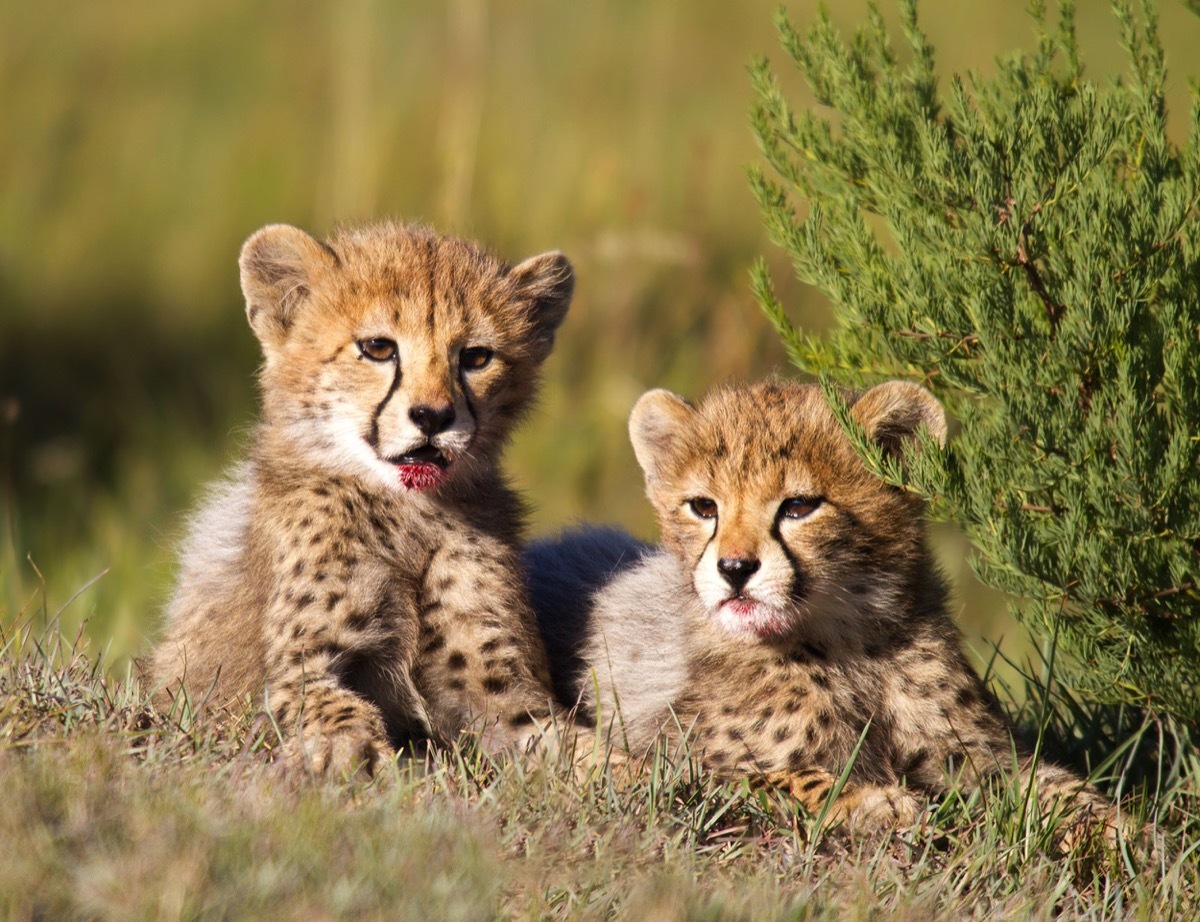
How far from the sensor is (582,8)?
9.69 metres

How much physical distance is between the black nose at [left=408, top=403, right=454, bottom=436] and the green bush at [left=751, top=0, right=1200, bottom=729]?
34.7 inches

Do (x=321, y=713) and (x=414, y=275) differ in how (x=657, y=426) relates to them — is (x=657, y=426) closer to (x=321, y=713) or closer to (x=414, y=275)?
(x=414, y=275)

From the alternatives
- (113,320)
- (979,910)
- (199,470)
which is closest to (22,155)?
(113,320)

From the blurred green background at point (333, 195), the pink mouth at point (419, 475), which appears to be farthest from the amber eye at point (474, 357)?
the blurred green background at point (333, 195)

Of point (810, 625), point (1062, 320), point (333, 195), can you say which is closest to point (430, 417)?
point (810, 625)

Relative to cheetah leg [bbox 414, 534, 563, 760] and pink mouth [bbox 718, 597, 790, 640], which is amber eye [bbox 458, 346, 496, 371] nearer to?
cheetah leg [bbox 414, 534, 563, 760]

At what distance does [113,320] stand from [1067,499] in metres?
6.01

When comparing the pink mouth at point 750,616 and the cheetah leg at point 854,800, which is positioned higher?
the pink mouth at point 750,616

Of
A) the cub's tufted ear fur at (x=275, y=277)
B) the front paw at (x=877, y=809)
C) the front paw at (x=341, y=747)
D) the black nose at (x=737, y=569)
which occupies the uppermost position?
the cub's tufted ear fur at (x=275, y=277)

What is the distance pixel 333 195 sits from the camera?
7582 millimetres

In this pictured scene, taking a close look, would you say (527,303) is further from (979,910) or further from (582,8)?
(582,8)

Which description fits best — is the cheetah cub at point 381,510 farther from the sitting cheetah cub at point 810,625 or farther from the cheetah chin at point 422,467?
the sitting cheetah cub at point 810,625

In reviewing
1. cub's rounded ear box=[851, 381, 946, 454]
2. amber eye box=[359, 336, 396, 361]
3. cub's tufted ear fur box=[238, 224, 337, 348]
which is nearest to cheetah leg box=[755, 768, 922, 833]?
cub's rounded ear box=[851, 381, 946, 454]

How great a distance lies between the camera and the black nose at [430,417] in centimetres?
314
